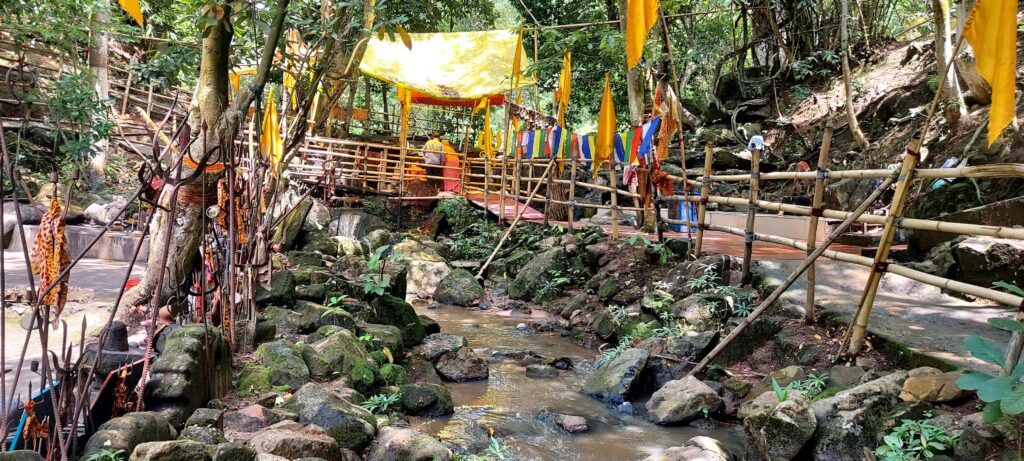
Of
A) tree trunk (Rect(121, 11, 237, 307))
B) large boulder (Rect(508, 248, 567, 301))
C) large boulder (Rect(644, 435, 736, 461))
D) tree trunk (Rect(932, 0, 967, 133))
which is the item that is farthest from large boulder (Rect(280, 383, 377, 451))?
tree trunk (Rect(932, 0, 967, 133))

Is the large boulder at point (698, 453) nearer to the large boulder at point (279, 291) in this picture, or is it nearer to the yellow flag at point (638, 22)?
the yellow flag at point (638, 22)

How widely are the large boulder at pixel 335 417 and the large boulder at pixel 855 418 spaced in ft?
7.30

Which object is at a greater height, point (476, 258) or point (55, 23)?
point (55, 23)

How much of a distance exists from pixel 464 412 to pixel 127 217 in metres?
7.12

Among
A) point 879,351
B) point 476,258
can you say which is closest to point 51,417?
point 879,351

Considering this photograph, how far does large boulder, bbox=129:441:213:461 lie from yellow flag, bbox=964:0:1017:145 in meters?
3.24

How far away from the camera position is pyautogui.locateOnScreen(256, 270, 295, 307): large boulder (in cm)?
488

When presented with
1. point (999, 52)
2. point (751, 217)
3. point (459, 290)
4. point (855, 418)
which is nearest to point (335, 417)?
point (855, 418)

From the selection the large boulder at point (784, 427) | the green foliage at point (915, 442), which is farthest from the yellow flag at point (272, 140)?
the green foliage at point (915, 442)

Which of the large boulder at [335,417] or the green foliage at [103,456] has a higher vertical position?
the green foliage at [103,456]

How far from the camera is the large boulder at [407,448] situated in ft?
9.93

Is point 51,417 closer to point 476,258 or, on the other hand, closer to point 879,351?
point 879,351

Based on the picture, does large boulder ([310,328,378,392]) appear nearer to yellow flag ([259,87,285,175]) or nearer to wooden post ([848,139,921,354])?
yellow flag ([259,87,285,175])

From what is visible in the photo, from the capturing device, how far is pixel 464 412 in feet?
13.7
